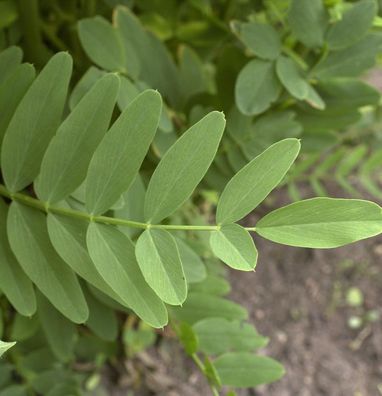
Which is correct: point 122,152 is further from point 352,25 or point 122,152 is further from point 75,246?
point 352,25

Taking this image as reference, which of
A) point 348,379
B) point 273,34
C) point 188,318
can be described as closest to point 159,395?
→ point 348,379

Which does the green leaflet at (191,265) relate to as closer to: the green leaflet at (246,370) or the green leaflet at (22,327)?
the green leaflet at (246,370)

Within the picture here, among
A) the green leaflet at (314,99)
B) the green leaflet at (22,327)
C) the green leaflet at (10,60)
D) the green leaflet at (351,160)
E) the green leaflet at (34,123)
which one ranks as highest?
the green leaflet at (10,60)

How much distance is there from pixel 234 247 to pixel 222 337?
0.94 ft

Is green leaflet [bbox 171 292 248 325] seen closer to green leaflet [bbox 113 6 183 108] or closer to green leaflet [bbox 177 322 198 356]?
green leaflet [bbox 177 322 198 356]

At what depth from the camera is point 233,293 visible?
1501 millimetres

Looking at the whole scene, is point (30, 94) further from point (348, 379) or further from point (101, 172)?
point (348, 379)

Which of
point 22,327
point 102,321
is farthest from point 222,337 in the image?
point 22,327

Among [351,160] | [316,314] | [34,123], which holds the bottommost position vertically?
[316,314]

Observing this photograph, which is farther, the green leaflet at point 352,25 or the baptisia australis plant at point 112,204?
the green leaflet at point 352,25

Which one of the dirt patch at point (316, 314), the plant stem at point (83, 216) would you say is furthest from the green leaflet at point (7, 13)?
the dirt patch at point (316, 314)

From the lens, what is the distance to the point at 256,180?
500 millimetres

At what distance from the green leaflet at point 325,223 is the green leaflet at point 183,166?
7 cm

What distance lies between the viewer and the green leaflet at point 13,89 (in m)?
0.58
